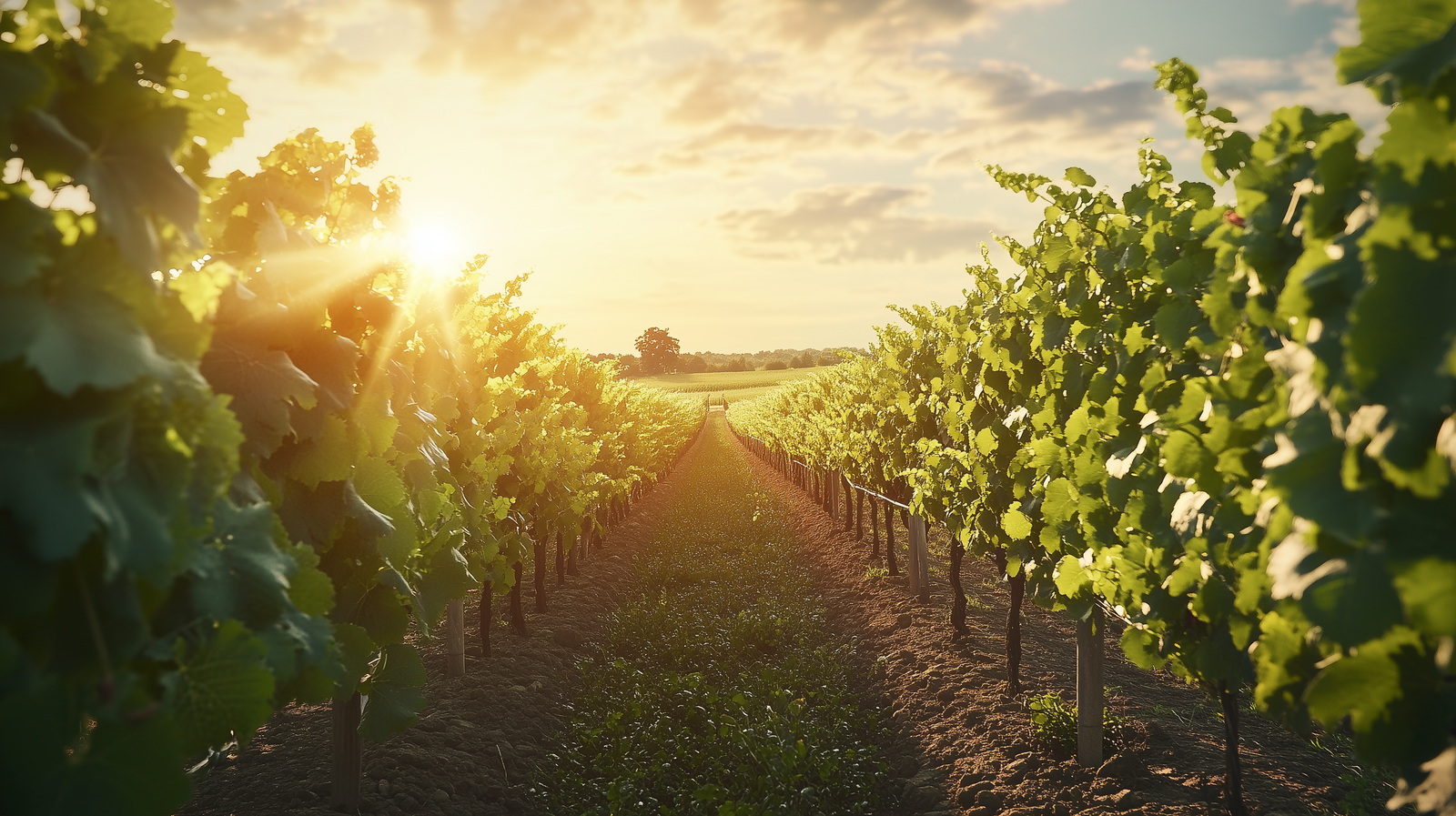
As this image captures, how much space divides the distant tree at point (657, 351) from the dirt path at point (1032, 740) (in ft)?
414

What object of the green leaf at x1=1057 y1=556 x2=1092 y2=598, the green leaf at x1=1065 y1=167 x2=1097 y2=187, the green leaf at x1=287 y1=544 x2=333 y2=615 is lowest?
the green leaf at x1=1057 y1=556 x2=1092 y2=598

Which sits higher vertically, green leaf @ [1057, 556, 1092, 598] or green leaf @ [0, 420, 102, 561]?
green leaf @ [0, 420, 102, 561]

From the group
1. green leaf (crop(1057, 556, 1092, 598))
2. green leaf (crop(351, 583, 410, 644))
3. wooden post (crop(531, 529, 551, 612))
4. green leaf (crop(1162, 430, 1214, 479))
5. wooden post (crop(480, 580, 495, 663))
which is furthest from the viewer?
wooden post (crop(531, 529, 551, 612))

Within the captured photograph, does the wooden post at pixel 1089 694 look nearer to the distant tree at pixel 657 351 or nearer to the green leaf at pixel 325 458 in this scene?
the green leaf at pixel 325 458

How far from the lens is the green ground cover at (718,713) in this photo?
5.01 meters

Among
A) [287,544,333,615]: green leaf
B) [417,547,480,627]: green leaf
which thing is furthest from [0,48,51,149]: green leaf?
[417,547,480,627]: green leaf

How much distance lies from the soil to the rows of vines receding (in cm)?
108

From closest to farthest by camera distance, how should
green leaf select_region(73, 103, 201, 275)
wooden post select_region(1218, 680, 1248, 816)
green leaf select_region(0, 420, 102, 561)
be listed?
green leaf select_region(0, 420, 102, 561) < green leaf select_region(73, 103, 201, 275) < wooden post select_region(1218, 680, 1248, 816)

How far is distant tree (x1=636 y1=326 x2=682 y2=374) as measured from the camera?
134 metres

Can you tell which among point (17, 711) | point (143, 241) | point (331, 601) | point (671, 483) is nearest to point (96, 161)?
point (143, 241)

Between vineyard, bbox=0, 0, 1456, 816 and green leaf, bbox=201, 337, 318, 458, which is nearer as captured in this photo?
vineyard, bbox=0, 0, 1456, 816

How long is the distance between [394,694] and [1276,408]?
3448 mm

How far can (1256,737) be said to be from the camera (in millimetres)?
5109

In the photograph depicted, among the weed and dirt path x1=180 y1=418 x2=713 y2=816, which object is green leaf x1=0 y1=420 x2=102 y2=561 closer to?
dirt path x1=180 y1=418 x2=713 y2=816
